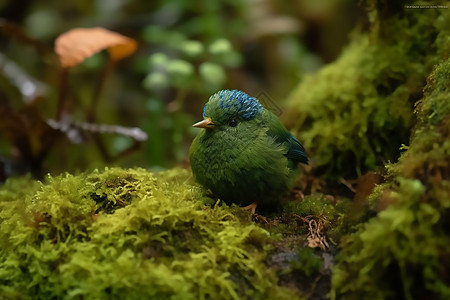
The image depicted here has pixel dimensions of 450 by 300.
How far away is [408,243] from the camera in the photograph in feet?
5.78

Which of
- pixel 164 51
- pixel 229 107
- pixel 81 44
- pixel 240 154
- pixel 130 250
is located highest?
pixel 229 107

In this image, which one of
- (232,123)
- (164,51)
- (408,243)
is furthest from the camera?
(164,51)

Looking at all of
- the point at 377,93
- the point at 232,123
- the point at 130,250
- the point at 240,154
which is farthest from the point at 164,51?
the point at 130,250

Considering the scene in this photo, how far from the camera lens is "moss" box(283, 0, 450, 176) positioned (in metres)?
3.14

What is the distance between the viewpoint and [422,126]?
7.84ft

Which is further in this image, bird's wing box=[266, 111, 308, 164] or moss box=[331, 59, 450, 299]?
bird's wing box=[266, 111, 308, 164]

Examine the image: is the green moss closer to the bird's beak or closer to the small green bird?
the small green bird

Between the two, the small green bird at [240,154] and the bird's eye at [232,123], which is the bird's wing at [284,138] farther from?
the bird's eye at [232,123]

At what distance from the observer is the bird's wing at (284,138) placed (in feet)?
8.95

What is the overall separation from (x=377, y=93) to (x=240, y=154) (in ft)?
4.56

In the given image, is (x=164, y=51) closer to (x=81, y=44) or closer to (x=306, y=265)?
(x=81, y=44)

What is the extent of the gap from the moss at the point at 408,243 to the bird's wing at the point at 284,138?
809 mm

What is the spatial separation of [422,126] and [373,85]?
1028mm

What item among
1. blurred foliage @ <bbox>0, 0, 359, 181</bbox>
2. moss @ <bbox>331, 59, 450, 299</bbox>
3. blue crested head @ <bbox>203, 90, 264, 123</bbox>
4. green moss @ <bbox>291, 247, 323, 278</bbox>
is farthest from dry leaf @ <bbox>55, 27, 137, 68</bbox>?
moss @ <bbox>331, 59, 450, 299</bbox>
